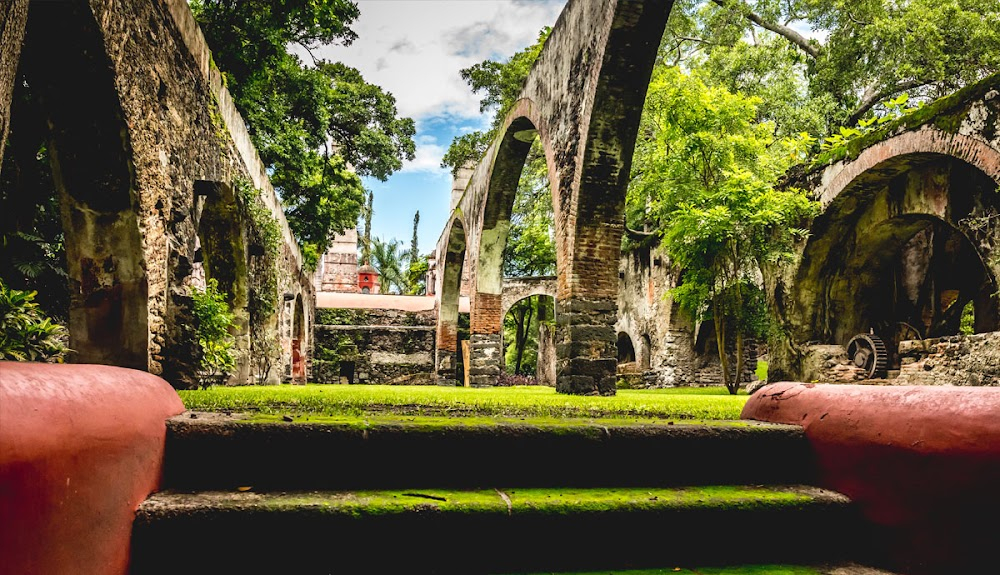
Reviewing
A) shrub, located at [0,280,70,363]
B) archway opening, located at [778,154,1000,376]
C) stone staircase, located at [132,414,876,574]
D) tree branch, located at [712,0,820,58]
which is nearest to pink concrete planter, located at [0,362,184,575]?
stone staircase, located at [132,414,876,574]

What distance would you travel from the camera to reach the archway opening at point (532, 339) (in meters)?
23.0

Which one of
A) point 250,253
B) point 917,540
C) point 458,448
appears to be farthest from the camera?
point 250,253

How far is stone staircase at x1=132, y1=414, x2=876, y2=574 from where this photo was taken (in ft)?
5.30

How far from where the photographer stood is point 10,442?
1.09 meters

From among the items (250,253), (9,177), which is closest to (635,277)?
(250,253)

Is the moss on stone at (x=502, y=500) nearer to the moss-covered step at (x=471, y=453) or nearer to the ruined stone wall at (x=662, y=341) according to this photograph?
the moss-covered step at (x=471, y=453)

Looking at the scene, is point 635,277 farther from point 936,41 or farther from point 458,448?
point 458,448

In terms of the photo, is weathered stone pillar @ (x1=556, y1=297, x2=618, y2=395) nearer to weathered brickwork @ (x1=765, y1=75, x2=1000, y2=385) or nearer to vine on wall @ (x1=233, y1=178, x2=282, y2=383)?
weathered brickwork @ (x1=765, y1=75, x2=1000, y2=385)

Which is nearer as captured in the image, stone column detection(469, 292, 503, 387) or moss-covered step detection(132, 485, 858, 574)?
moss-covered step detection(132, 485, 858, 574)

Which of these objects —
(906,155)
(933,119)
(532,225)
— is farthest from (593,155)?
(532,225)

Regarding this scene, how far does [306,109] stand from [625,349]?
12.5 metres

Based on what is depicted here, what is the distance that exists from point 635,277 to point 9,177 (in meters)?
15.3

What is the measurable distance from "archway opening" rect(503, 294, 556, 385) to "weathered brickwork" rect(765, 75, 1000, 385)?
11.6 m

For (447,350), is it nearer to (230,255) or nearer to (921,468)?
(230,255)
